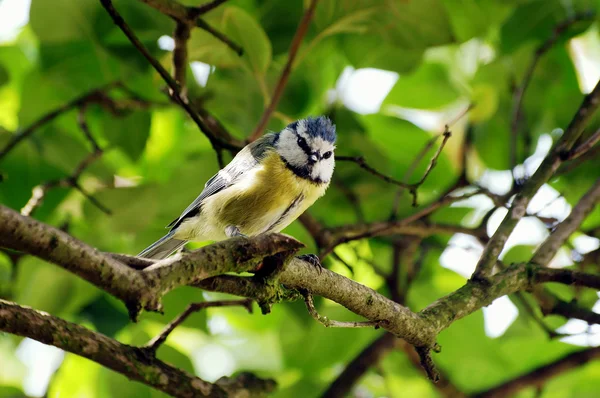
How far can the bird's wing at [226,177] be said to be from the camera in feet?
7.63

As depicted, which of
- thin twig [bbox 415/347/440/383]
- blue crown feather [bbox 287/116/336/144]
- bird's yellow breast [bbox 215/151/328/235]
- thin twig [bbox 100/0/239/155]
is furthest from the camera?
blue crown feather [bbox 287/116/336/144]

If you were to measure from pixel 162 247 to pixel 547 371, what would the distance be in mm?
1578

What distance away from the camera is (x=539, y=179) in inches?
80.2

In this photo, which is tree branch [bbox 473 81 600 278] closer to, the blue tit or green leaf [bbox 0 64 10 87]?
the blue tit

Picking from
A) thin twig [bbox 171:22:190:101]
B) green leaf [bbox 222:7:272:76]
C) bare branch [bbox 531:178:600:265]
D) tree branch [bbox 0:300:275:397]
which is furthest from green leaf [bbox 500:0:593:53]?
tree branch [bbox 0:300:275:397]

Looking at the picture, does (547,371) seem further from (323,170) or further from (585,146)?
(323,170)

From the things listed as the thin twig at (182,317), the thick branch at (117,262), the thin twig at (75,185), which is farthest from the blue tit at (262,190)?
the thick branch at (117,262)

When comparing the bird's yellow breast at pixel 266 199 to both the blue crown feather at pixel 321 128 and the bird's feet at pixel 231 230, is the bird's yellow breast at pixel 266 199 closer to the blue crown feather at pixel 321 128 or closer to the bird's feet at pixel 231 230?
the bird's feet at pixel 231 230

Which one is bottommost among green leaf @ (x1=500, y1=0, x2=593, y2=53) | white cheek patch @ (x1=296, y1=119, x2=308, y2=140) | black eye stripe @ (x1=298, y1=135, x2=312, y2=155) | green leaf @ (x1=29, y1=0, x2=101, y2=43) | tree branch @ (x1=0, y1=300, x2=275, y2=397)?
tree branch @ (x1=0, y1=300, x2=275, y2=397)

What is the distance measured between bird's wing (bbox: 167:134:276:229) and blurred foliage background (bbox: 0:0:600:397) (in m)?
0.04

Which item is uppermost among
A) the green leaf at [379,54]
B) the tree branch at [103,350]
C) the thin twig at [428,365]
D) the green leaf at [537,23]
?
the green leaf at [537,23]

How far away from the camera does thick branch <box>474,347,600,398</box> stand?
2.56 m

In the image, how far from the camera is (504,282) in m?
1.79

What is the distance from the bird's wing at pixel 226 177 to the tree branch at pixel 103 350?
2.66ft
